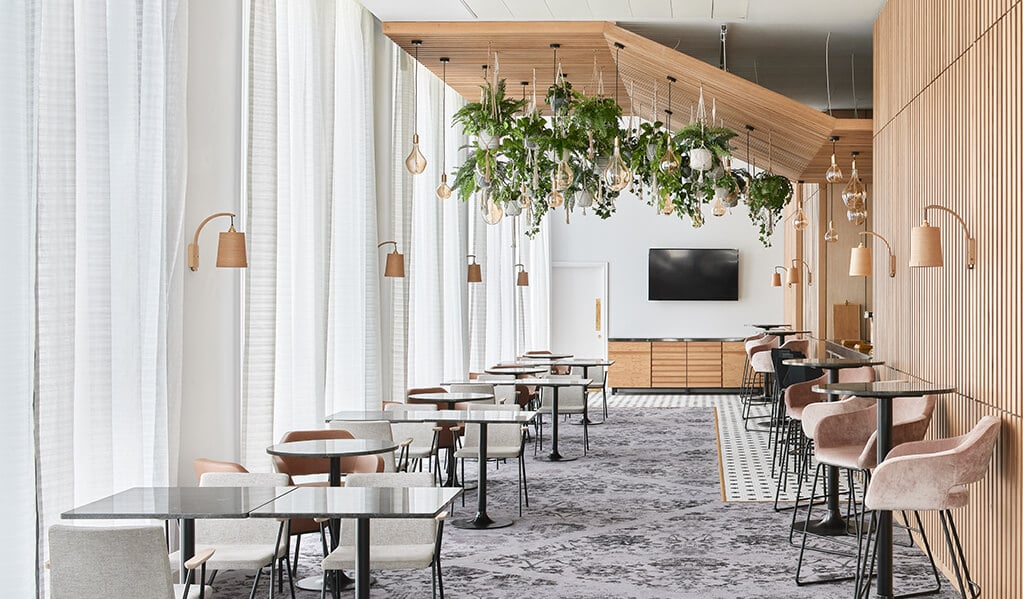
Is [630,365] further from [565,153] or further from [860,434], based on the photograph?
[860,434]

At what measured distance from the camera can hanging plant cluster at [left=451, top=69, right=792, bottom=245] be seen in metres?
7.48

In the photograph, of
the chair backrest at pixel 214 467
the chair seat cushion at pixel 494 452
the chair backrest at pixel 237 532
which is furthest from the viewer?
the chair seat cushion at pixel 494 452

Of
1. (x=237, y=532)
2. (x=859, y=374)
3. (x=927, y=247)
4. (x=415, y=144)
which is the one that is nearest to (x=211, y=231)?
(x=237, y=532)

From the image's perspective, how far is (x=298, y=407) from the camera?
25.4 ft

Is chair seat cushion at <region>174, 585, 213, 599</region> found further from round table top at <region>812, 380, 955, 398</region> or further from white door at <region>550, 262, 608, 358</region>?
white door at <region>550, 262, 608, 358</region>

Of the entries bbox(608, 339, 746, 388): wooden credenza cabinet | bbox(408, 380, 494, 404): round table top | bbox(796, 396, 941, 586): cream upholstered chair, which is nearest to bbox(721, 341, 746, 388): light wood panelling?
bbox(608, 339, 746, 388): wooden credenza cabinet

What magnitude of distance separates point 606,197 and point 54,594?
6.08 m

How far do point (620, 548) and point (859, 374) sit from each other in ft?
9.10

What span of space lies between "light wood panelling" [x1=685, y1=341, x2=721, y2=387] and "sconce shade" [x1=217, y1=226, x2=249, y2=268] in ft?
46.8

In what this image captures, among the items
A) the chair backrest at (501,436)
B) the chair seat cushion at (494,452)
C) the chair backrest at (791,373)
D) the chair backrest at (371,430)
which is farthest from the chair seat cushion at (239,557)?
the chair backrest at (791,373)

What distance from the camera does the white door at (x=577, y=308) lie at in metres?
19.9

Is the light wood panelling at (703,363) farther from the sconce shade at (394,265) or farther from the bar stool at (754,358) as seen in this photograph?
the sconce shade at (394,265)

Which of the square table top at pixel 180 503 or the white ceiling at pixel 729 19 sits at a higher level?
the white ceiling at pixel 729 19

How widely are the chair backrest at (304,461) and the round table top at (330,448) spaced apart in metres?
0.15
